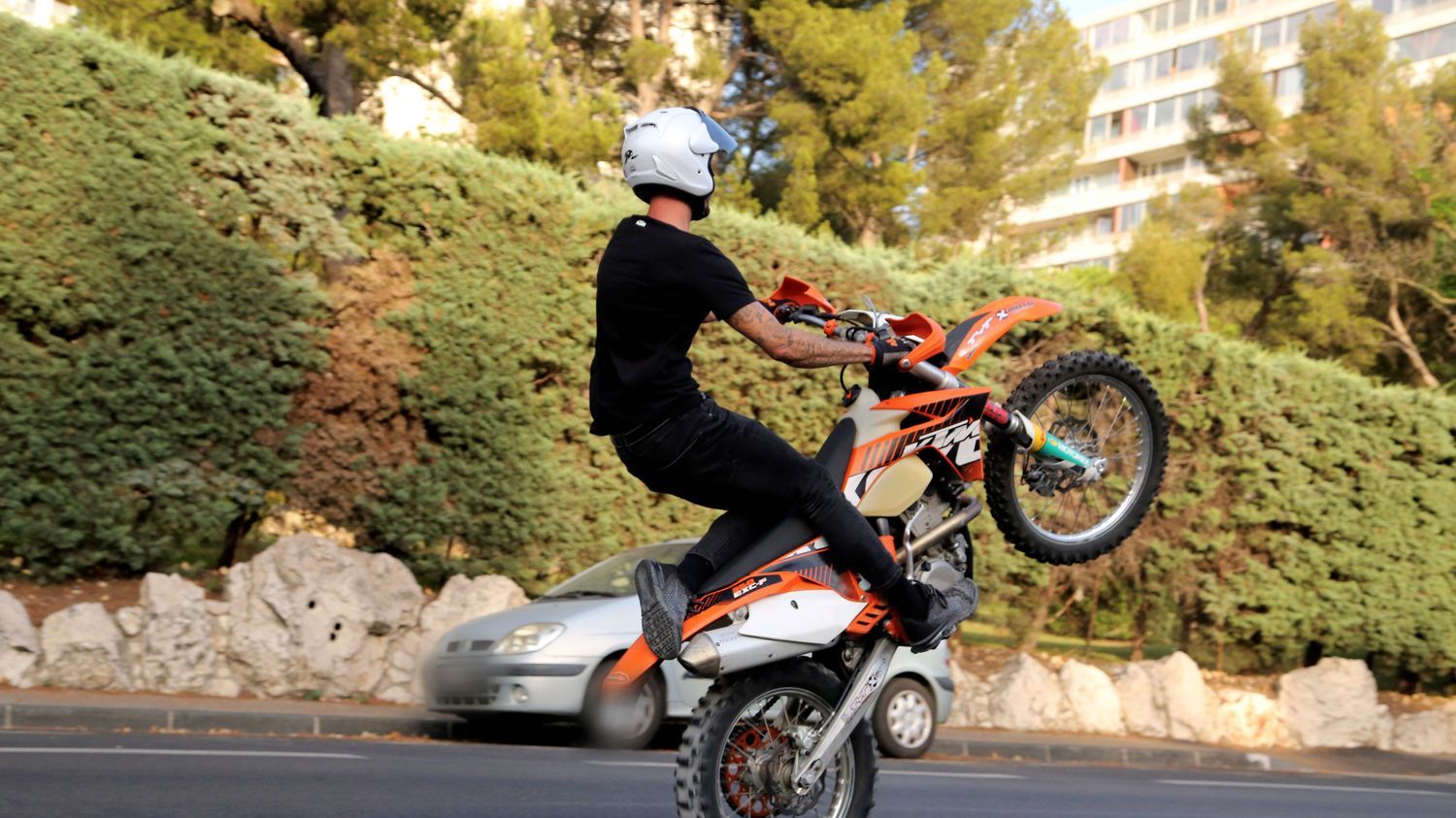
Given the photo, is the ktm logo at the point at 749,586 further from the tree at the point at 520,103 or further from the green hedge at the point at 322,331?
the tree at the point at 520,103

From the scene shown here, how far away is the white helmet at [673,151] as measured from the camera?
4.34 meters

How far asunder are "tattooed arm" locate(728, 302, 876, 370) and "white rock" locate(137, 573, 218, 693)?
25.6 ft

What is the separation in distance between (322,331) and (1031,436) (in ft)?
26.1

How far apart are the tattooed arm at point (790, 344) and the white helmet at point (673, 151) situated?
1.36ft

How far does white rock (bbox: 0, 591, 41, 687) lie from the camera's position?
10.2 meters

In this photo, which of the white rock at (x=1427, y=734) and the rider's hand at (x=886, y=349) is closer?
the rider's hand at (x=886, y=349)

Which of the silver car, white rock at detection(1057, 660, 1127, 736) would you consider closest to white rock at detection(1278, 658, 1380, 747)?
white rock at detection(1057, 660, 1127, 736)

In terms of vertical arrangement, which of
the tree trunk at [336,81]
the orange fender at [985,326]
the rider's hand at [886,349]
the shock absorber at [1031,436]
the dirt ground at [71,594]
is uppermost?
the tree trunk at [336,81]

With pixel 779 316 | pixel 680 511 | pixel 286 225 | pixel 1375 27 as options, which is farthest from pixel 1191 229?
pixel 779 316

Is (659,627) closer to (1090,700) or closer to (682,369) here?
(682,369)

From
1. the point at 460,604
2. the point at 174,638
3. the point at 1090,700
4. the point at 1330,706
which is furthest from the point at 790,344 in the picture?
the point at 1330,706

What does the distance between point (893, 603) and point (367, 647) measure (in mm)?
7840

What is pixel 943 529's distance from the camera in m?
5.00

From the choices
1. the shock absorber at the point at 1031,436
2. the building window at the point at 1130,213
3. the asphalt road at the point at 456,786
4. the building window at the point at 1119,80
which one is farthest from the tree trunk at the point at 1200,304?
the building window at the point at 1119,80
